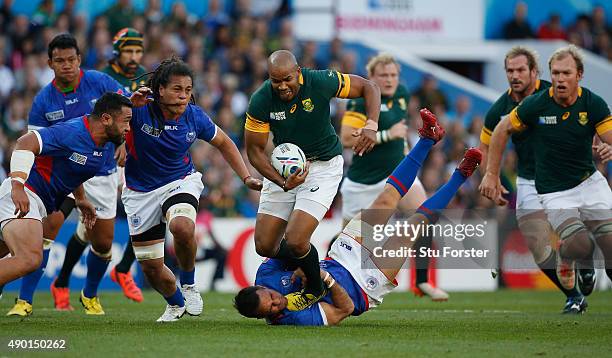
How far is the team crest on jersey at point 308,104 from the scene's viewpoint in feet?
31.8

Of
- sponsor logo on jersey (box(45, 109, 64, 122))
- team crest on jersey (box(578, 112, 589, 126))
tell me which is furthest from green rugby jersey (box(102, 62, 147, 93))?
team crest on jersey (box(578, 112, 589, 126))

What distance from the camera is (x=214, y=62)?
20.5 meters

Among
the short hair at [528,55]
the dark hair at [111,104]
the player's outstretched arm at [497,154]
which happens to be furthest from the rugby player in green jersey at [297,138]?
the short hair at [528,55]

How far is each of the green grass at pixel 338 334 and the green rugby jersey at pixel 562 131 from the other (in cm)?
146

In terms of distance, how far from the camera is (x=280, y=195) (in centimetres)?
998

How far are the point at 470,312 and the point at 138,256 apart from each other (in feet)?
13.0

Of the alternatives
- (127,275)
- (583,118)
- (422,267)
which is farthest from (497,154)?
(127,275)

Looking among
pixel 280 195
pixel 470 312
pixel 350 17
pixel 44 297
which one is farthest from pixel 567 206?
pixel 350 17

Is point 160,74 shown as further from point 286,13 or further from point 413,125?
point 286,13

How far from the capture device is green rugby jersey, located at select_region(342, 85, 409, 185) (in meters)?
13.1

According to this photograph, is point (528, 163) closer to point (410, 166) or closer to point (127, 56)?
point (410, 166)

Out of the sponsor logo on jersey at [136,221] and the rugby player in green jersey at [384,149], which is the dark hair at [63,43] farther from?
the rugby player in green jersey at [384,149]

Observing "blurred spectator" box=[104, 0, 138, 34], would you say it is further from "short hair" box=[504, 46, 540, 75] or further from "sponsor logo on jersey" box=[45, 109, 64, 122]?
"short hair" box=[504, 46, 540, 75]

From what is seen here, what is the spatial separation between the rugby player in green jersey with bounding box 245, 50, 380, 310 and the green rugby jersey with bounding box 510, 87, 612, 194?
197cm
